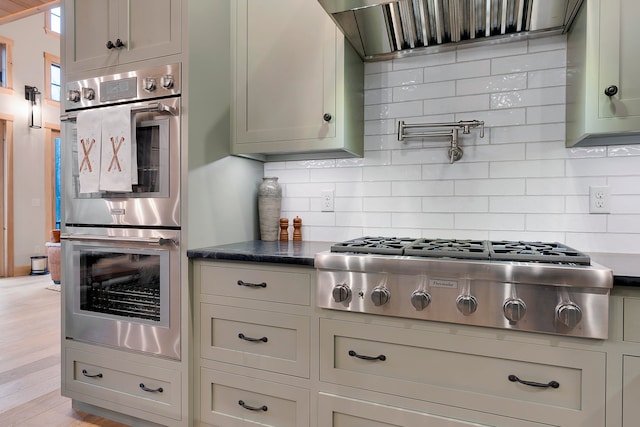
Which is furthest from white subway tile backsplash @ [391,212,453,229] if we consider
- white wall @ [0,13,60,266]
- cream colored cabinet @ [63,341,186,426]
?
white wall @ [0,13,60,266]

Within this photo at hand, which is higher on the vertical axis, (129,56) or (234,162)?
(129,56)

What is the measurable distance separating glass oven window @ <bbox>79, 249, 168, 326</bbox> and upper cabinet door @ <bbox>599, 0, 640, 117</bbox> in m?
1.97

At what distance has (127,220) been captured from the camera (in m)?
1.88

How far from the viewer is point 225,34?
199cm

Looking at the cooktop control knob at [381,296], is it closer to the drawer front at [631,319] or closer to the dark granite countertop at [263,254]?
Answer: the dark granite countertop at [263,254]

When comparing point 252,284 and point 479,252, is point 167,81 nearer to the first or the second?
point 252,284

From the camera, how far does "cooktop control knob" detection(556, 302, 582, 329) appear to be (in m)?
1.16

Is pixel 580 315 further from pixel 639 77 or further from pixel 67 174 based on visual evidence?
pixel 67 174

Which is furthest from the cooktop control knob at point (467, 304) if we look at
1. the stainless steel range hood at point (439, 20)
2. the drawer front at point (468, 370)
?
the stainless steel range hood at point (439, 20)

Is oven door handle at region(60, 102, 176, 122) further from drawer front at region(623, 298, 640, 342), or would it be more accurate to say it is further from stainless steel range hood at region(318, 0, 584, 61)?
drawer front at region(623, 298, 640, 342)

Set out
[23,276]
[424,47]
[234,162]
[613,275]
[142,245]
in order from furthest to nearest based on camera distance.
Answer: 1. [23,276]
2. [234,162]
3. [424,47]
4. [142,245]
5. [613,275]

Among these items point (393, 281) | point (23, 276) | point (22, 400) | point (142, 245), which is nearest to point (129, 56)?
point (142, 245)

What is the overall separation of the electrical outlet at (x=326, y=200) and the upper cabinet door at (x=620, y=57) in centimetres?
129

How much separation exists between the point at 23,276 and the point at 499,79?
712 cm
